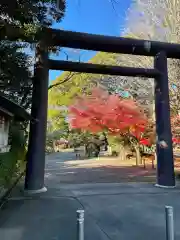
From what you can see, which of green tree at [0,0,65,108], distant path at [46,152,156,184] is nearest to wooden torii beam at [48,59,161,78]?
green tree at [0,0,65,108]

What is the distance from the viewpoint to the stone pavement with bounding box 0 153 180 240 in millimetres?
3883

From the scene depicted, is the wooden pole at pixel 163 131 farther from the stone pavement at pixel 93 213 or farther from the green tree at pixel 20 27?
the green tree at pixel 20 27

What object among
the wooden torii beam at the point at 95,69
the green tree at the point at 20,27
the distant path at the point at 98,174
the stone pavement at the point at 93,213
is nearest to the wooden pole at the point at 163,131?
the wooden torii beam at the point at 95,69

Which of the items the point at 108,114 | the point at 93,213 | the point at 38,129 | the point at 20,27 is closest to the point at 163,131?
the point at 38,129

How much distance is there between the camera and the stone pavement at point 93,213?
12.7 feet

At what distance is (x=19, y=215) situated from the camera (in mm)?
4871

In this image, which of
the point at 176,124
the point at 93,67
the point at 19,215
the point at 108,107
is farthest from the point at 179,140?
the point at 19,215

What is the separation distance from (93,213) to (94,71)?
495 centimetres

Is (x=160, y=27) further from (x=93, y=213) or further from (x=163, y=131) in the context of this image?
(x=93, y=213)

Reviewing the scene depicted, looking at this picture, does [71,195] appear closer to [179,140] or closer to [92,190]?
[92,190]

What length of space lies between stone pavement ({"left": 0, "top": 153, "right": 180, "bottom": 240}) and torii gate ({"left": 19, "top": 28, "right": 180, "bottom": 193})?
2.43 feet

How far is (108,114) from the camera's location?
1416cm

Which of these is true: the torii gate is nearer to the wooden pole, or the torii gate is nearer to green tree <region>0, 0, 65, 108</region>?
the wooden pole

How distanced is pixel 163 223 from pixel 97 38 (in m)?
5.85
